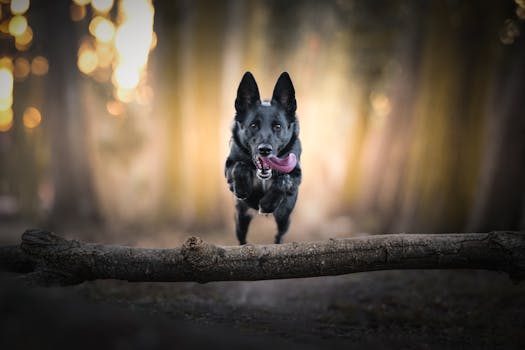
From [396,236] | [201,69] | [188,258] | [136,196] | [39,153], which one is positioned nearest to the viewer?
[188,258]

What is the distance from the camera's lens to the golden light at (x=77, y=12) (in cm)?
1523

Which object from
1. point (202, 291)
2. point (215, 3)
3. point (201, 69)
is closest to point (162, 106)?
point (201, 69)

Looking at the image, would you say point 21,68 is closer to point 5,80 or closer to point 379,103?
point 5,80

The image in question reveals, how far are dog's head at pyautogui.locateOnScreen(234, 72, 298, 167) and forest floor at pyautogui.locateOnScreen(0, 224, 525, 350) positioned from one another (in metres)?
1.77

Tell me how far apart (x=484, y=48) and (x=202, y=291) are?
32.7ft

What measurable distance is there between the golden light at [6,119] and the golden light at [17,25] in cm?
506

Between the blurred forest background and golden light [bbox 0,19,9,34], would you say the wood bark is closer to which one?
the blurred forest background

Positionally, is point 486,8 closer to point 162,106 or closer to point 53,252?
point 162,106

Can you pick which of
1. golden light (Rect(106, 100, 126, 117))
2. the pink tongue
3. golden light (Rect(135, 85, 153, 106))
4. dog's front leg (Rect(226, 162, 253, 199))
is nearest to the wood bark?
dog's front leg (Rect(226, 162, 253, 199))

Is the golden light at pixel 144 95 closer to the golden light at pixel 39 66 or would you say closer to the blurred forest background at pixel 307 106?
the blurred forest background at pixel 307 106

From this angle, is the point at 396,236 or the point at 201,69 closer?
the point at 396,236

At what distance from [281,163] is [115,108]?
24.7 metres

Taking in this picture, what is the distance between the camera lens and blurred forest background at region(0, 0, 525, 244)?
34.8 feet

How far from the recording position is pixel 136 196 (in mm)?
25312
